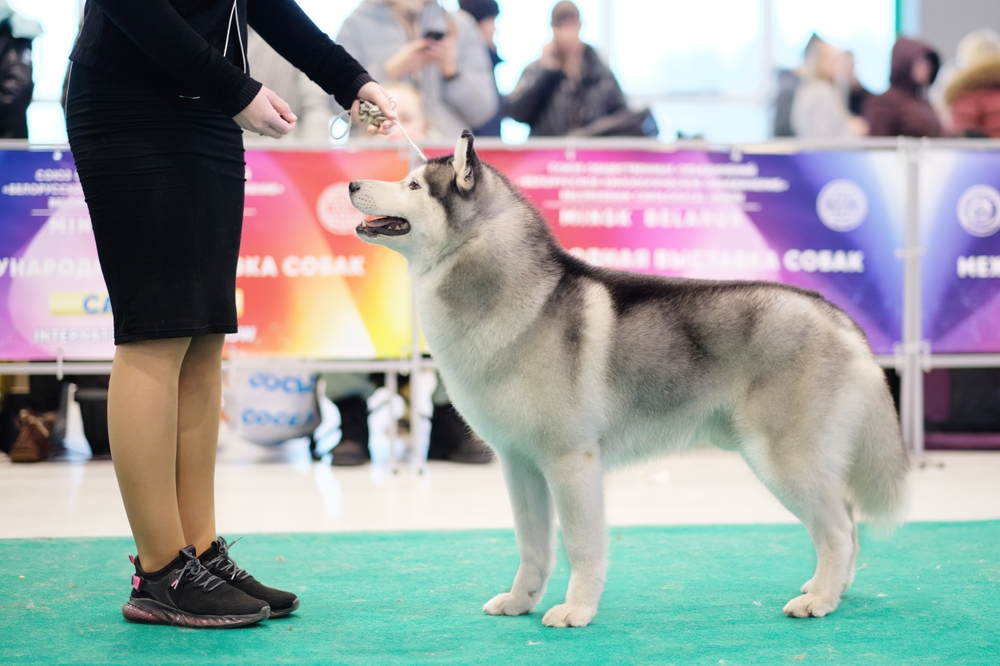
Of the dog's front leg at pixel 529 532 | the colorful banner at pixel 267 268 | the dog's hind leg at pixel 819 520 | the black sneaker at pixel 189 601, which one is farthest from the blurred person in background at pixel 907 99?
the black sneaker at pixel 189 601

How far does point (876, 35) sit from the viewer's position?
9.16 metres

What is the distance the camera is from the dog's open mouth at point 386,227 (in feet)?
7.95

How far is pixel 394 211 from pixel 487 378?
1.62 ft

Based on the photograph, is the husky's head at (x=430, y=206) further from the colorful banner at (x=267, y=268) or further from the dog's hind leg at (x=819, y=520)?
the colorful banner at (x=267, y=268)

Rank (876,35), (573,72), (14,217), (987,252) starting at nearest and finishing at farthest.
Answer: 1. (14,217)
2. (987,252)
3. (573,72)
4. (876,35)

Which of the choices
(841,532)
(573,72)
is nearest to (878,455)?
(841,532)

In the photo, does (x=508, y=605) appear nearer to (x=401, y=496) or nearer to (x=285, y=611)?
(x=285, y=611)

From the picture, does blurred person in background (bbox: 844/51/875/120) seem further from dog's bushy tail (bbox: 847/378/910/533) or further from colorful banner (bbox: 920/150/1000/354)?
dog's bushy tail (bbox: 847/378/910/533)

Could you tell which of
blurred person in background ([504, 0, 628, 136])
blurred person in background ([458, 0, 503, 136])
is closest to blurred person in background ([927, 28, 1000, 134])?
blurred person in background ([504, 0, 628, 136])

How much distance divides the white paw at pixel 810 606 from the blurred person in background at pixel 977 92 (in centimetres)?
439

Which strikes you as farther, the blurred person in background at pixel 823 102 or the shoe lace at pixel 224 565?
the blurred person in background at pixel 823 102

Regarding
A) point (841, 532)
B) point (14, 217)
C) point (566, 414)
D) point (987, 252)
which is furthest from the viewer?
point (987, 252)

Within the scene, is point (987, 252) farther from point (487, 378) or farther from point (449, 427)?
point (487, 378)

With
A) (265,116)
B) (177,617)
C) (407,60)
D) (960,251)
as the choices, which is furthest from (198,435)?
(960,251)
